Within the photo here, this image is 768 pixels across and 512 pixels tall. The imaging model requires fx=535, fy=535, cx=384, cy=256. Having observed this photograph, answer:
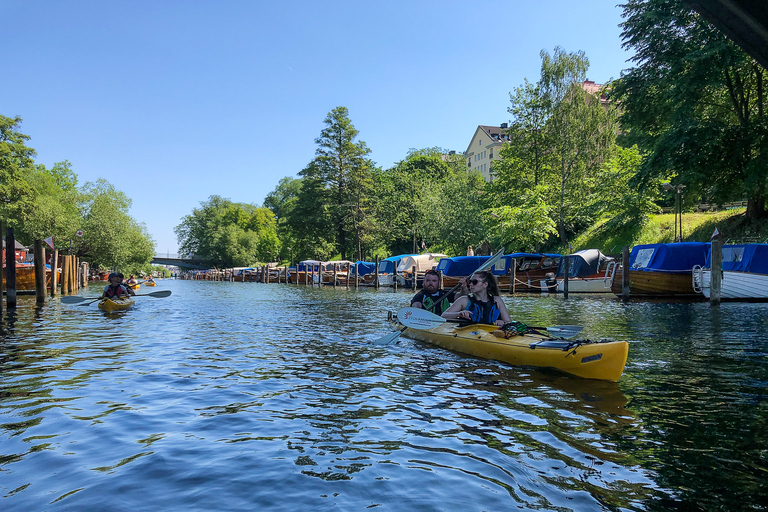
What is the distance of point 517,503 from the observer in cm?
369

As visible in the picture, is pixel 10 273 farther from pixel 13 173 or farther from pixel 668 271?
pixel 13 173

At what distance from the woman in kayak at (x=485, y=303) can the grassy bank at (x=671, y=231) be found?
22.5 m

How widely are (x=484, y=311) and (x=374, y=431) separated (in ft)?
17.0

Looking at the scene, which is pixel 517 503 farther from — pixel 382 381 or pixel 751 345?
pixel 751 345

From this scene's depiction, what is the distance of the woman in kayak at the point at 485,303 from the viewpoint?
978 centimetres

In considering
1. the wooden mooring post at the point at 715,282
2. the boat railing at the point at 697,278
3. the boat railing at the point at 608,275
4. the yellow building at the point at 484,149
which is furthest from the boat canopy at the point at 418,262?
the yellow building at the point at 484,149

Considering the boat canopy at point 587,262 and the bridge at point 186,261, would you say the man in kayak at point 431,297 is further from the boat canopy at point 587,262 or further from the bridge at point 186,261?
the bridge at point 186,261

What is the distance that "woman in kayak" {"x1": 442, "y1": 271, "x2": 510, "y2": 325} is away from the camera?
32.1 ft

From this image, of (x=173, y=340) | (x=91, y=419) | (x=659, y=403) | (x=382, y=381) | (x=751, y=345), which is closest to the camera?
(x=91, y=419)

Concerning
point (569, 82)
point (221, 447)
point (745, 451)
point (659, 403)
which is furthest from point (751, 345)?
point (569, 82)

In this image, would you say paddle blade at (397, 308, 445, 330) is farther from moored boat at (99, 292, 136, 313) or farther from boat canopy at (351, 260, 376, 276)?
boat canopy at (351, 260, 376, 276)

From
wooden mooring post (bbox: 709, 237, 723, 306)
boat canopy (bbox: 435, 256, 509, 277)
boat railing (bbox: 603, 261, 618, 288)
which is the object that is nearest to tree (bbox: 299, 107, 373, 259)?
boat canopy (bbox: 435, 256, 509, 277)

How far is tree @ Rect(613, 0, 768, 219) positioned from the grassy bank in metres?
1.27

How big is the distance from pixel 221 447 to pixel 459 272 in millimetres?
30355
